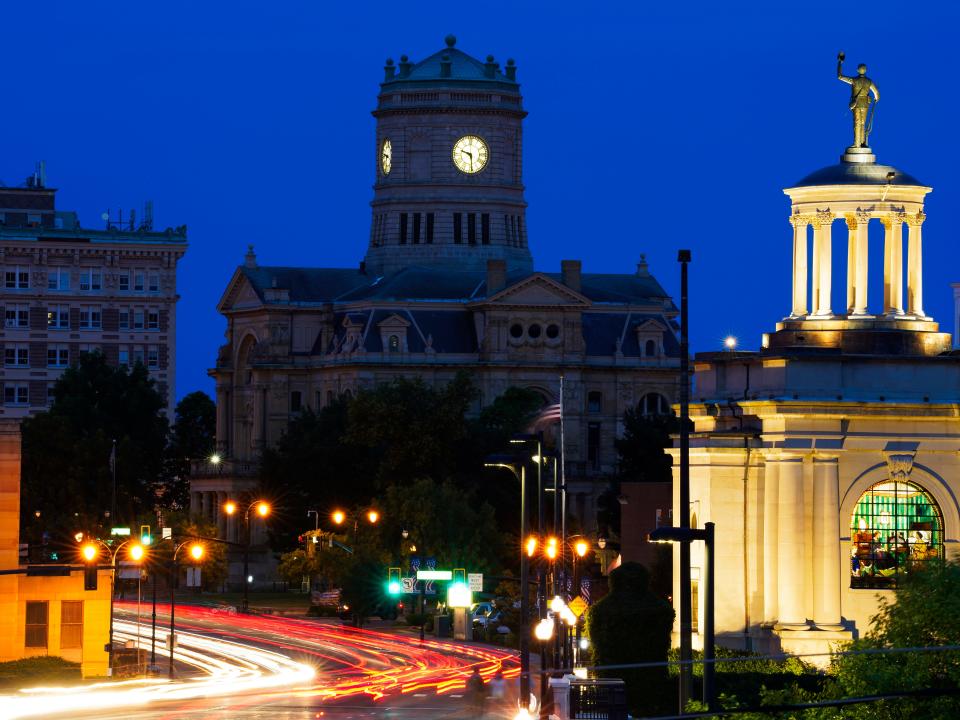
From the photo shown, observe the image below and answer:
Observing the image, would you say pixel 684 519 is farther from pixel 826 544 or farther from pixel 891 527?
pixel 891 527

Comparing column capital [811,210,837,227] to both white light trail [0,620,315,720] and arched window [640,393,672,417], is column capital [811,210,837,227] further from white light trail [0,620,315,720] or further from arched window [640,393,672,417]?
arched window [640,393,672,417]

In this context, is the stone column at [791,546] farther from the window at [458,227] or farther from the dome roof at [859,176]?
the window at [458,227]

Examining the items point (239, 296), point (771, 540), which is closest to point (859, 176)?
point (771, 540)

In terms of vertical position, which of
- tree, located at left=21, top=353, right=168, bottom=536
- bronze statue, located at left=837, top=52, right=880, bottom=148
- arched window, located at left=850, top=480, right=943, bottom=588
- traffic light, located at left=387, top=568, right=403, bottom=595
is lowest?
traffic light, located at left=387, top=568, right=403, bottom=595

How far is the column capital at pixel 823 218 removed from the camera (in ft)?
268

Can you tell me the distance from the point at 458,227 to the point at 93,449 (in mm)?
40870

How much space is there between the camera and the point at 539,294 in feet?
602

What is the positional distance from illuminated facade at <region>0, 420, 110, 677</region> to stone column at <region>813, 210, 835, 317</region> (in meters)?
24.5

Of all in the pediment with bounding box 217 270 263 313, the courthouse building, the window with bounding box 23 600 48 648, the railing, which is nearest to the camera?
the railing

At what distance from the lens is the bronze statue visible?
83.1m

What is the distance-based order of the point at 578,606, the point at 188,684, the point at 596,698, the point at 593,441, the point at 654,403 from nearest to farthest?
the point at 596,698, the point at 578,606, the point at 188,684, the point at 593,441, the point at 654,403

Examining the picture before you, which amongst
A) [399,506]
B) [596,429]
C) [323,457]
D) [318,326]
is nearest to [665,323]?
[596,429]

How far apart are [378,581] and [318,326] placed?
69.3 m

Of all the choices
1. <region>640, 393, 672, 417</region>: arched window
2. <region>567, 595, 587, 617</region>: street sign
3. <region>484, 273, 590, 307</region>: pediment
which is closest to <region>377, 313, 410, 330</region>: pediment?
<region>484, 273, 590, 307</region>: pediment
